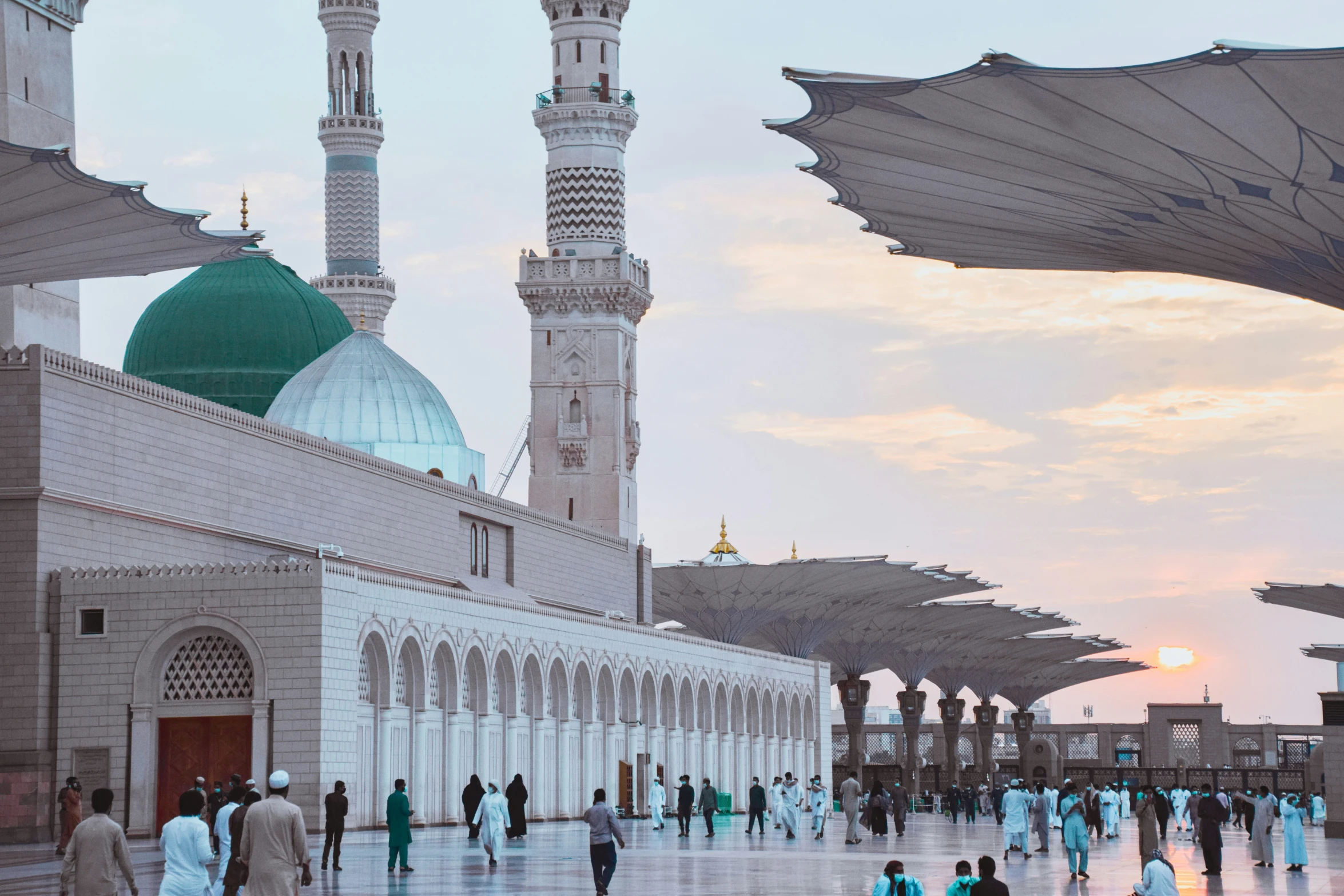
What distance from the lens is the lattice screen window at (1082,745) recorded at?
85.8 metres

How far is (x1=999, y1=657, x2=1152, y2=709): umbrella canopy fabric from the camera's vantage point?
83.9 m

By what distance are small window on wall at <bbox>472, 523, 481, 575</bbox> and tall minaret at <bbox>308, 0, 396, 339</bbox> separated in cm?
1770

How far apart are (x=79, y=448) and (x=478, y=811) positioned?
25.6ft

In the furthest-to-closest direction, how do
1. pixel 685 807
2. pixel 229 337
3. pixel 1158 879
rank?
pixel 229 337
pixel 685 807
pixel 1158 879

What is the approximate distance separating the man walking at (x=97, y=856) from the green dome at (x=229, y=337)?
33578mm

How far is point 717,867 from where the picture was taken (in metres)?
20.4

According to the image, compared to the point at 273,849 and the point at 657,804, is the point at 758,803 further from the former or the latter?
the point at 273,849

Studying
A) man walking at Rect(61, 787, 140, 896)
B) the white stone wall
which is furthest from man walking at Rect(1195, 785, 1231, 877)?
man walking at Rect(61, 787, 140, 896)

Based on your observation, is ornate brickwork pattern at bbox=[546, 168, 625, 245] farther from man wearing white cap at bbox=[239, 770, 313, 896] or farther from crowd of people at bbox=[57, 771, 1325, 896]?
man wearing white cap at bbox=[239, 770, 313, 896]

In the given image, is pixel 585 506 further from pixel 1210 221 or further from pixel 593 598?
pixel 1210 221

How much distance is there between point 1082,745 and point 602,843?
2910 inches

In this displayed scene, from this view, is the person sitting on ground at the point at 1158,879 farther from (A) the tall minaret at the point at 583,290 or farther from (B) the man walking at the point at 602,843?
(A) the tall minaret at the point at 583,290

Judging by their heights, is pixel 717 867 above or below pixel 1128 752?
above

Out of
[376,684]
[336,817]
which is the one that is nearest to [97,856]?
[336,817]
